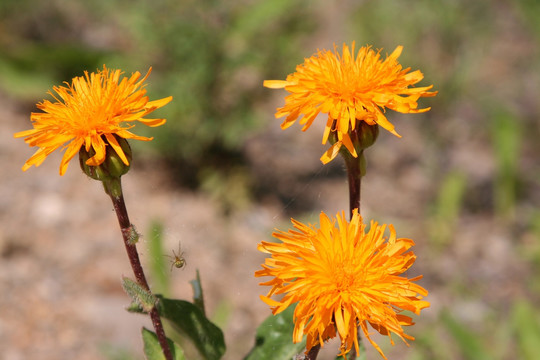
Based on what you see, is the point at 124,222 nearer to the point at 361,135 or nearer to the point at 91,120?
the point at 91,120

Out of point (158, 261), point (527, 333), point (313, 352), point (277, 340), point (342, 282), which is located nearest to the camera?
point (342, 282)

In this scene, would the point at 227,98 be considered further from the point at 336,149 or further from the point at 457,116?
the point at 336,149

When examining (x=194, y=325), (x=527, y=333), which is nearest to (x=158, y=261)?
(x=194, y=325)

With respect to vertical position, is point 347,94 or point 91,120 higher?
point 347,94

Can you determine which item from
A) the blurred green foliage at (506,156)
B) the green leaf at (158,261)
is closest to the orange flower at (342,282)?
the green leaf at (158,261)

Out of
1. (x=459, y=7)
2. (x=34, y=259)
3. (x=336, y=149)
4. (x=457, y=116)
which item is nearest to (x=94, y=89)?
(x=336, y=149)

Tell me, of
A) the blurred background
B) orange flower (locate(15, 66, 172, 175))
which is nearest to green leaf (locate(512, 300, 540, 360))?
the blurred background

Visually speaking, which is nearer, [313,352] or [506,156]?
[313,352]
